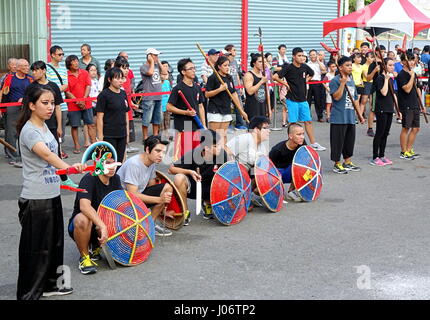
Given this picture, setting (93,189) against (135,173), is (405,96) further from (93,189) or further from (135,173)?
(93,189)

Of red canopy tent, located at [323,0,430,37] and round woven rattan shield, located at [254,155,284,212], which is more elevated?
red canopy tent, located at [323,0,430,37]

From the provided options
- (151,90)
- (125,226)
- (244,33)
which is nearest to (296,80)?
(151,90)

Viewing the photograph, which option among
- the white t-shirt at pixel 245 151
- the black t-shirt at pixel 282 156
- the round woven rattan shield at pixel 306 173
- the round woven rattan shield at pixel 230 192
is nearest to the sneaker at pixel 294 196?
the round woven rattan shield at pixel 306 173

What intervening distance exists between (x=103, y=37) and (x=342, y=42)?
1106 centimetres

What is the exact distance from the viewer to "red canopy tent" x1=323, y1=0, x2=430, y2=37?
50.7 ft

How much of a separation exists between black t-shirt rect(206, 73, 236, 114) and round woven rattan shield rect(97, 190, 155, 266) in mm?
4778

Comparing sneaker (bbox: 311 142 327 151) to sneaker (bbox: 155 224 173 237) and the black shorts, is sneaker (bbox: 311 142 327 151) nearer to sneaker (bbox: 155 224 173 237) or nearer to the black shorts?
the black shorts

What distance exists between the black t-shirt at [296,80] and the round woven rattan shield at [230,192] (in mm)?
4417

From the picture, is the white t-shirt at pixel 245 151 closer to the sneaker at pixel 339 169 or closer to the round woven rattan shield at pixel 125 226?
the round woven rattan shield at pixel 125 226

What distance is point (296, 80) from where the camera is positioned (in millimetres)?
11750

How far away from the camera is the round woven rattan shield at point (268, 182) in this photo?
7.96 meters

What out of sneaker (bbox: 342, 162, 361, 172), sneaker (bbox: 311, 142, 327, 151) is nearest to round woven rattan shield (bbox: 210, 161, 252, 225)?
sneaker (bbox: 342, 162, 361, 172)

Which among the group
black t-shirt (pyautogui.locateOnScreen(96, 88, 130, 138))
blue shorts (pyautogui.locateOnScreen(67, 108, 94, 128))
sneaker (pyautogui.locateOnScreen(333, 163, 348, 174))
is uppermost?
black t-shirt (pyautogui.locateOnScreen(96, 88, 130, 138))

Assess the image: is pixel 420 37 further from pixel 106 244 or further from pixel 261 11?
pixel 106 244
